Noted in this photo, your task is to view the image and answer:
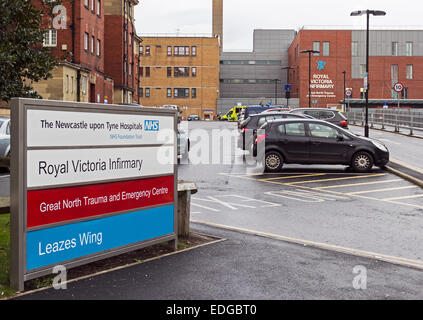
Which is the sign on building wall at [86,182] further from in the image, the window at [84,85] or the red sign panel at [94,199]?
the window at [84,85]

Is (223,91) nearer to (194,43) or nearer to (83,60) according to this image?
(194,43)

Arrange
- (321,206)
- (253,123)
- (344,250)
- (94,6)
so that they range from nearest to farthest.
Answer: (344,250) → (321,206) → (253,123) → (94,6)

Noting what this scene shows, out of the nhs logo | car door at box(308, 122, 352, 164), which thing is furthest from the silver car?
the nhs logo

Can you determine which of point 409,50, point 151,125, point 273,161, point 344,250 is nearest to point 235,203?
point 344,250

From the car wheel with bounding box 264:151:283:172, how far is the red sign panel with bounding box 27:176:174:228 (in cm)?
1054

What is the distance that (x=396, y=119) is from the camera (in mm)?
40594

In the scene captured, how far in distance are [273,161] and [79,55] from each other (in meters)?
30.8

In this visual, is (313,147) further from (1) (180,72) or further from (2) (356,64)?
(1) (180,72)

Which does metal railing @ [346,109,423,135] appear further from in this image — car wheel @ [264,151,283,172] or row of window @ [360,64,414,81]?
row of window @ [360,64,414,81]

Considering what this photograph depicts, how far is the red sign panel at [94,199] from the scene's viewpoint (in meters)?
5.27

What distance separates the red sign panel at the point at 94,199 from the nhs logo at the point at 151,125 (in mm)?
589

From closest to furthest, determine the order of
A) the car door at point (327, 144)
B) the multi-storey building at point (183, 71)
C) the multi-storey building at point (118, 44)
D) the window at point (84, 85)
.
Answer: the car door at point (327, 144)
the window at point (84, 85)
the multi-storey building at point (118, 44)
the multi-storey building at point (183, 71)

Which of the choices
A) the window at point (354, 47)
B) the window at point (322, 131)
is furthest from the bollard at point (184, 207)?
the window at point (354, 47)
